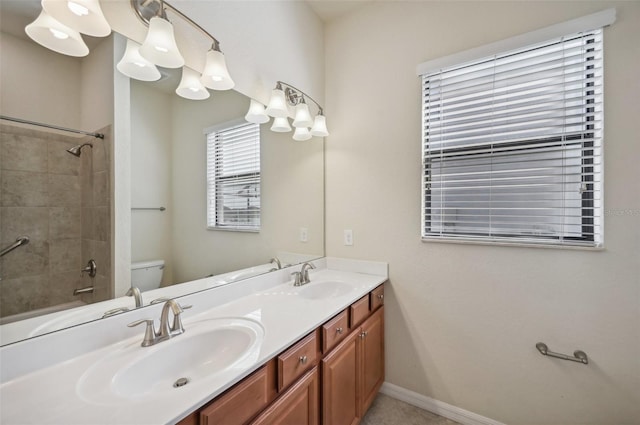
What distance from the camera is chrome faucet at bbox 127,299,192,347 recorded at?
3.06ft

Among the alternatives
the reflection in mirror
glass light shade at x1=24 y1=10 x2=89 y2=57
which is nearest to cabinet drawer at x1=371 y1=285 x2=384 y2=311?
the reflection in mirror

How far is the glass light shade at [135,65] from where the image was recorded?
3.36 feet

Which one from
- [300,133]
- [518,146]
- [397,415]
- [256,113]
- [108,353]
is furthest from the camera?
[300,133]

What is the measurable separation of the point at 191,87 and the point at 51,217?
0.79 metres

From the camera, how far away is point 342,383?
134 cm

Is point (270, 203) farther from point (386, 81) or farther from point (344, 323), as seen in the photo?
point (386, 81)

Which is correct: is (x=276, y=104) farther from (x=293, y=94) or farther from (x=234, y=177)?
(x=234, y=177)

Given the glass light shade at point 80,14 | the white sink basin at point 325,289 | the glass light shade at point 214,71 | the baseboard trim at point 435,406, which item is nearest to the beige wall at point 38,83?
the glass light shade at point 80,14

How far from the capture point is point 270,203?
1.78 meters

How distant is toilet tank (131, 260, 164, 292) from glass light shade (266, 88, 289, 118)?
106 centimetres

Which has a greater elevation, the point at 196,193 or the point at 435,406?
the point at 196,193

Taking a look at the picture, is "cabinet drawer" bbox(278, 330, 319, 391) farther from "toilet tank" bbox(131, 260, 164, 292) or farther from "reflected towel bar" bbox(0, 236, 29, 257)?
"reflected towel bar" bbox(0, 236, 29, 257)

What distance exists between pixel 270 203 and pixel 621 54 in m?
2.00

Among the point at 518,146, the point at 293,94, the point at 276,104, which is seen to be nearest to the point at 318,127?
the point at 293,94
